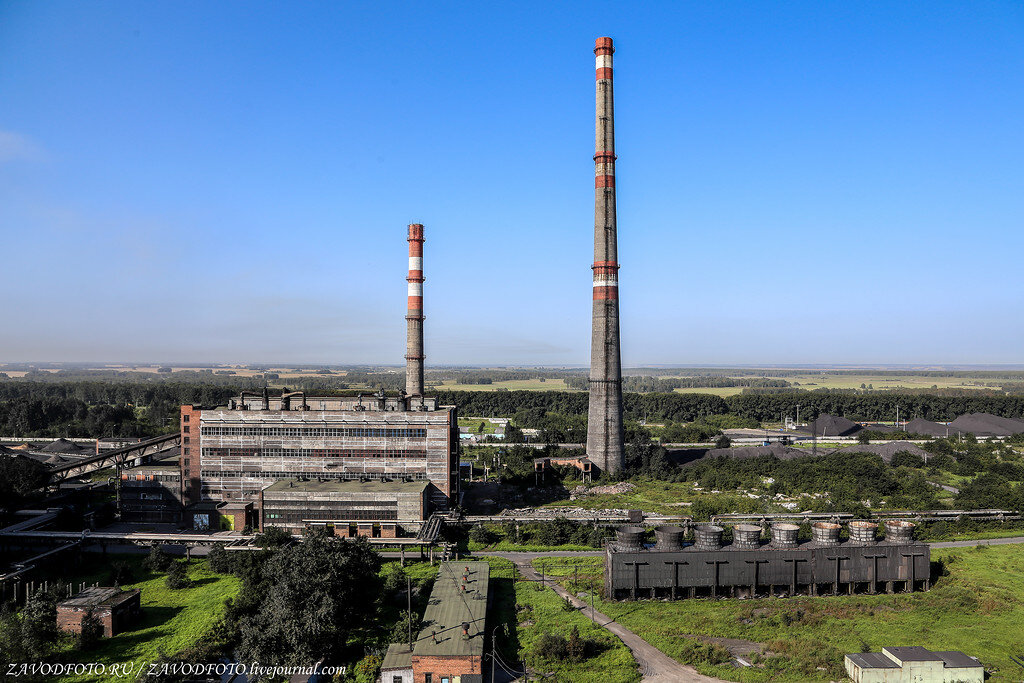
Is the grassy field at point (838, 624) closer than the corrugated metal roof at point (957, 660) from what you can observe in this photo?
No

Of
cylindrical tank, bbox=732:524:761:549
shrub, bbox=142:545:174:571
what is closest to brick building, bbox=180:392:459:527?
shrub, bbox=142:545:174:571

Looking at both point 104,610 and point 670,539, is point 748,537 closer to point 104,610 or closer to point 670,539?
point 670,539

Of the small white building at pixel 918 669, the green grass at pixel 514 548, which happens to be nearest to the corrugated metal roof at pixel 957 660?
the small white building at pixel 918 669

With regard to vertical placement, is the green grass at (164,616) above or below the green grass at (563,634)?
below

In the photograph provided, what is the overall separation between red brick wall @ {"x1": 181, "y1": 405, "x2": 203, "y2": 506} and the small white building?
5446cm

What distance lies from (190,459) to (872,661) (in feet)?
184

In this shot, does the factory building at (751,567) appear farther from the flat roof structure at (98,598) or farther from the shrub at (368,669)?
the flat roof structure at (98,598)

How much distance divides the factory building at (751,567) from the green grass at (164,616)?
25.2 meters

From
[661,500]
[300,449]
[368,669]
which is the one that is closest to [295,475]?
[300,449]

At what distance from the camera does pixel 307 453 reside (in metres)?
59.5

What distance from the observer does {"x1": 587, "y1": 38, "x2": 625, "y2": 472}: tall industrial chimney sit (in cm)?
7119

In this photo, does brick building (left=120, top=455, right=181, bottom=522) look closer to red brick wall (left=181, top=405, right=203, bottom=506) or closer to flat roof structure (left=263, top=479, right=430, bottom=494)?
red brick wall (left=181, top=405, right=203, bottom=506)

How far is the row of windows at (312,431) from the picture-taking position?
194ft

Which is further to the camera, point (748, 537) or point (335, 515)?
point (335, 515)
